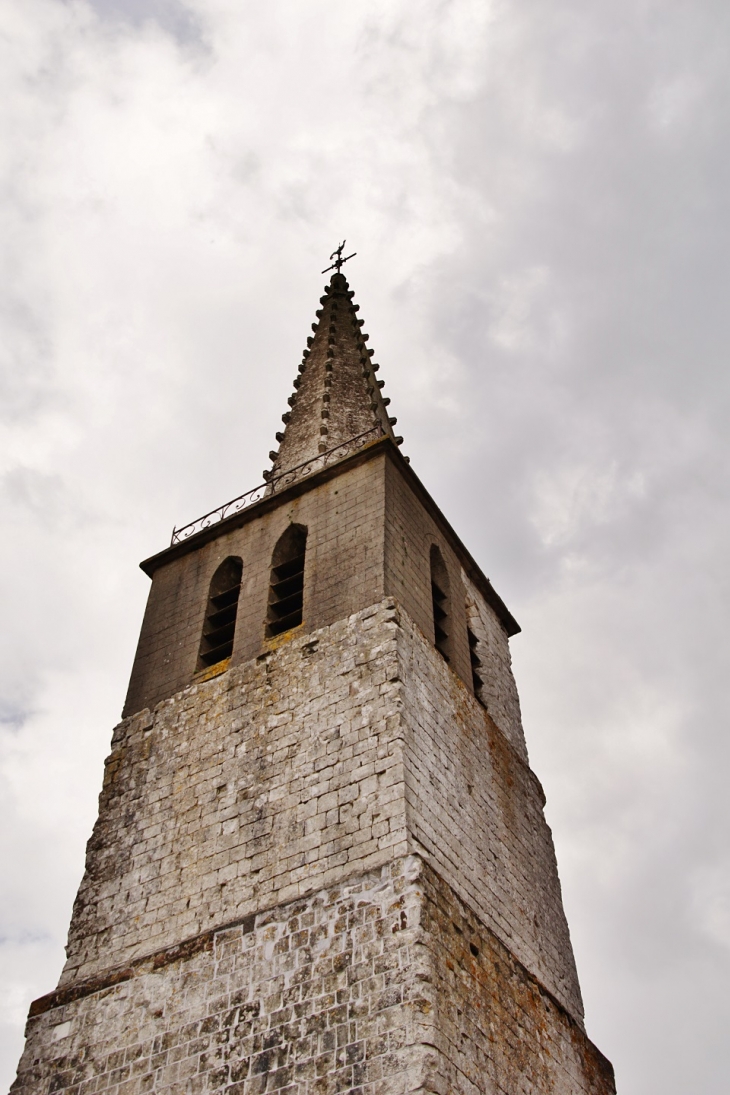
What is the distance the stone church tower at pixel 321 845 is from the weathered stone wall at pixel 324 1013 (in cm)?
2

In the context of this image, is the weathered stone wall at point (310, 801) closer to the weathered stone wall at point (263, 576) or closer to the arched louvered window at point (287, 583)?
the weathered stone wall at point (263, 576)

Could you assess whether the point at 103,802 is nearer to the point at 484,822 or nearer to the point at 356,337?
the point at 484,822

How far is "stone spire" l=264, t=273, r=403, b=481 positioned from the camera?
16.6m

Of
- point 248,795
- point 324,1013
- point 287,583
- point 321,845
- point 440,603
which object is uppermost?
point 440,603

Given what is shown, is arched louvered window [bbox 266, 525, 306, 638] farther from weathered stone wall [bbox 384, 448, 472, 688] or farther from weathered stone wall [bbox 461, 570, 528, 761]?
weathered stone wall [bbox 461, 570, 528, 761]

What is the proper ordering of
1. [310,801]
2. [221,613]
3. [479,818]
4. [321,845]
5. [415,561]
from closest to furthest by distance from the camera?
[321,845]
[310,801]
[479,818]
[415,561]
[221,613]

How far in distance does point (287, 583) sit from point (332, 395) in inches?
217

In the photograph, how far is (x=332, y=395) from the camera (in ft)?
58.5

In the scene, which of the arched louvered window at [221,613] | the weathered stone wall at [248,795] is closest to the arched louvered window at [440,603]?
the weathered stone wall at [248,795]

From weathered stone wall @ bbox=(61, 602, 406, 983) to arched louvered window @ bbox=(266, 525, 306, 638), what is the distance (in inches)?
30.0

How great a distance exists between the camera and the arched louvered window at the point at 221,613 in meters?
13.0

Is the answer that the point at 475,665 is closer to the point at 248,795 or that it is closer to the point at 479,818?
the point at 479,818

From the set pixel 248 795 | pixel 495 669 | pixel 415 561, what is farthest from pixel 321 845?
pixel 495 669

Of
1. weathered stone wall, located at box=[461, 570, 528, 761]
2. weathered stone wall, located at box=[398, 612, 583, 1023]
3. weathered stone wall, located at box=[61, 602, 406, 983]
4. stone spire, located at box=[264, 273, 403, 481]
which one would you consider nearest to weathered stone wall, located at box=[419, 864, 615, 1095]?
weathered stone wall, located at box=[398, 612, 583, 1023]
